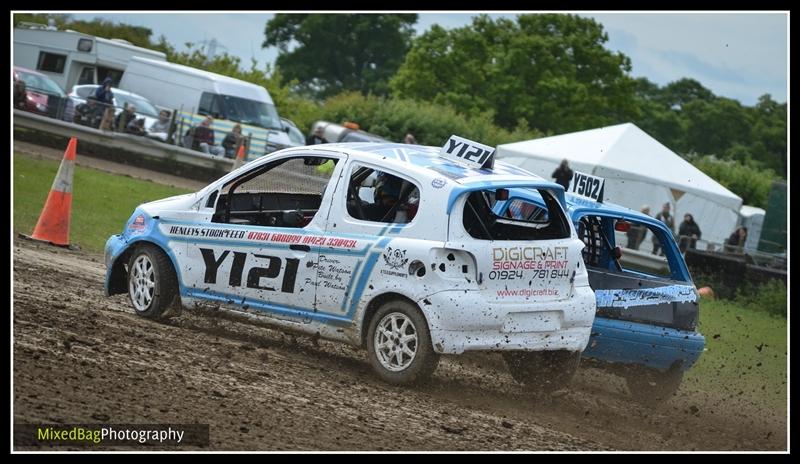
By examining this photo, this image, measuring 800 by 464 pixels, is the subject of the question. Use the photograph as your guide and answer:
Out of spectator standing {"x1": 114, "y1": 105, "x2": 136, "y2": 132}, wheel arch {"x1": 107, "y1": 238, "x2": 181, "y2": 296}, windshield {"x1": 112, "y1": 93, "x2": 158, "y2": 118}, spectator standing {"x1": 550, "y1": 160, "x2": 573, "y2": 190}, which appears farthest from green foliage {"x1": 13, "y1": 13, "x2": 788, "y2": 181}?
wheel arch {"x1": 107, "y1": 238, "x2": 181, "y2": 296}

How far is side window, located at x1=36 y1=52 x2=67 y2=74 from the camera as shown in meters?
34.9

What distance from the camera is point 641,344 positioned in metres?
9.80

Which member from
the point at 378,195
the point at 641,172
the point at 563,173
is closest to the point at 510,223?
the point at 378,195

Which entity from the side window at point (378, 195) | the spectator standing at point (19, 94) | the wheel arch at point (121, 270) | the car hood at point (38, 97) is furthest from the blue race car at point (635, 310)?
the spectator standing at point (19, 94)

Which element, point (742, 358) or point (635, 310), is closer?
point (635, 310)

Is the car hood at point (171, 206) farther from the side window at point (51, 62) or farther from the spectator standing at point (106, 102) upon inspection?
the side window at point (51, 62)

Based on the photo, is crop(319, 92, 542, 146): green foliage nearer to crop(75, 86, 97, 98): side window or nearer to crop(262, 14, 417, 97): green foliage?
crop(75, 86, 97, 98): side window

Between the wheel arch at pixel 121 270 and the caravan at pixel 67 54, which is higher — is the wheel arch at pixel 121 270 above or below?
below

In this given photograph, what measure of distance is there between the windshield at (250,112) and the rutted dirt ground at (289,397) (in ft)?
69.1

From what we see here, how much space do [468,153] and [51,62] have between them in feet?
91.5

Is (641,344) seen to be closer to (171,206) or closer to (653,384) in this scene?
(653,384)

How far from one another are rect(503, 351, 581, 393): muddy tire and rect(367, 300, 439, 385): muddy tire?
34.7 inches

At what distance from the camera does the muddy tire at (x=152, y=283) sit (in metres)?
10.2

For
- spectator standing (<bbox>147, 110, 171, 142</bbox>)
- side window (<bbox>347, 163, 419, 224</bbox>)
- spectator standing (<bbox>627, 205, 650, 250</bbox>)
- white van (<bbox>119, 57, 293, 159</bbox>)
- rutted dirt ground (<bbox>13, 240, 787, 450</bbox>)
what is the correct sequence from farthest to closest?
white van (<bbox>119, 57, 293, 159</bbox>) → spectator standing (<bbox>147, 110, 171, 142</bbox>) → spectator standing (<bbox>627, 205, 650, 250</bbox>) → side window (<bbox>347, 163, 419, 224</bbox>) → rutted dirt ground (<bbox>13, 240, 787, 450</bbox>)
